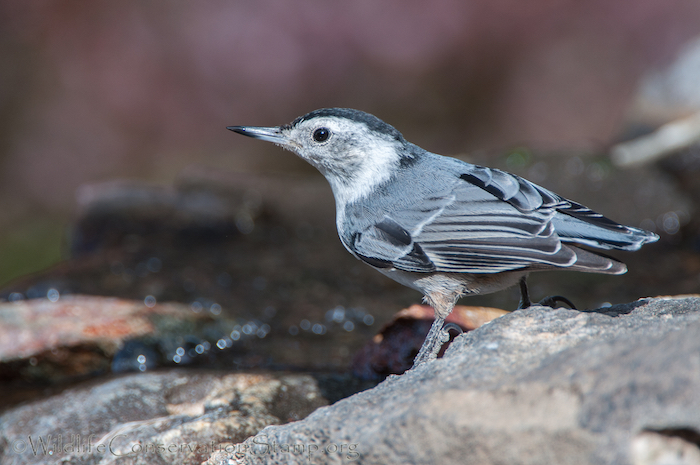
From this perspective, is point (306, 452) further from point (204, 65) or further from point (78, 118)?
point (78, 118)

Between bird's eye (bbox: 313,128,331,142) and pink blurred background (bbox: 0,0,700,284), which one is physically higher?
pink blurred background (bbox: 0,0,700,284)

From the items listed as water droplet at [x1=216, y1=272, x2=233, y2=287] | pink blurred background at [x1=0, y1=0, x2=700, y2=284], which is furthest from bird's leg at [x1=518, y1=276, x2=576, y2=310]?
pink blurred background at [x1=0, y1=0, x2=700, y2=284]

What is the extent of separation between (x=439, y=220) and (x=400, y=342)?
79cm

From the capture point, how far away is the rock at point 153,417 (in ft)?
8.46

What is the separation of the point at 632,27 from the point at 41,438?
820 cm

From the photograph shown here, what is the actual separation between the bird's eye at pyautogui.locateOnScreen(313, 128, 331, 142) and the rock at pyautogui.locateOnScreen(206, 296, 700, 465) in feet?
4.74

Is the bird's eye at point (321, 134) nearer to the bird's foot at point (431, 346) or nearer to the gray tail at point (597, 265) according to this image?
the bird's foot at point (431, 346)

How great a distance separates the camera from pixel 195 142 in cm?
875

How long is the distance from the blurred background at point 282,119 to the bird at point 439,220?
150 centimetres

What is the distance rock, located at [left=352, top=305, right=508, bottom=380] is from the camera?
323cm

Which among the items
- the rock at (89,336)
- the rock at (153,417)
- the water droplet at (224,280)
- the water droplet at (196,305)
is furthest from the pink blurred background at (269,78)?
the rock at (153,417)

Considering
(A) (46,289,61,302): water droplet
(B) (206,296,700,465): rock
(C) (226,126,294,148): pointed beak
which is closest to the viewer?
(B) (206,296,700,465): rock

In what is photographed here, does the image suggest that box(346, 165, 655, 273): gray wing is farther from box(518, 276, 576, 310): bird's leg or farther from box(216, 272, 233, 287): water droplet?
box(216, 272, 233, 287): water droplet

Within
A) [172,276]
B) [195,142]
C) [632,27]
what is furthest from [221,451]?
[632,27]
